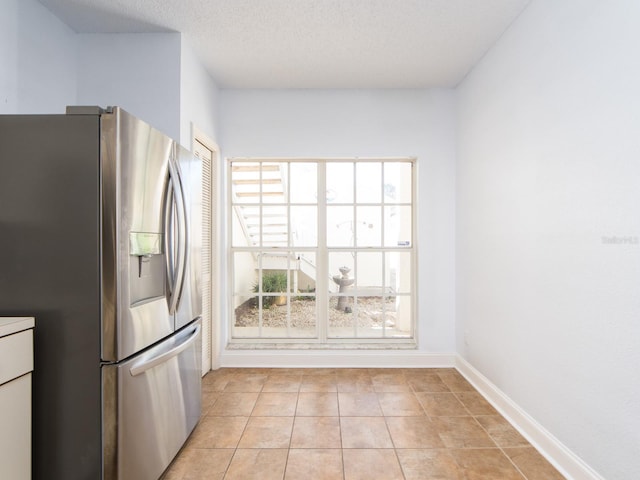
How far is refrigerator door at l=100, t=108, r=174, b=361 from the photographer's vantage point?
1512 mm

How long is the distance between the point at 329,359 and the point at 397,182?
1878 millimetres

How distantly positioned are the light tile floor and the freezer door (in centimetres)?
26

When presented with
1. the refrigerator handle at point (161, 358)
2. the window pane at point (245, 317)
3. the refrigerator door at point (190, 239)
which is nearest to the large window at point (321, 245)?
the window pane at point (245, 317)

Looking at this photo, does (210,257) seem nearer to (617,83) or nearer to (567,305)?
(567,305)

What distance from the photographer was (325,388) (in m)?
3.06

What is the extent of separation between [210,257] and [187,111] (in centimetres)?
135

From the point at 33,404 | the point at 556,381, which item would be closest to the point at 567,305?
the point at 556,381

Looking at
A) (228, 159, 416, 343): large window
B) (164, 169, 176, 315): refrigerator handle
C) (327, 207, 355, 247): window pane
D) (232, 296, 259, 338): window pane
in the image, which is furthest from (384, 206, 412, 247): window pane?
(164, 169, 176, 315): refrigerator handle

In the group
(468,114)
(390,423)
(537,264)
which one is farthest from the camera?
(468,114)

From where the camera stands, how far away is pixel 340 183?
147 inches

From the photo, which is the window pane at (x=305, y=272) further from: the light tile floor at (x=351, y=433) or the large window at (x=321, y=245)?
the light tile floor at (x=351, y=433)

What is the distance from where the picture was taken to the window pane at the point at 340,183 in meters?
3.72

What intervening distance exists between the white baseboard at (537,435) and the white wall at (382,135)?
2.52ft

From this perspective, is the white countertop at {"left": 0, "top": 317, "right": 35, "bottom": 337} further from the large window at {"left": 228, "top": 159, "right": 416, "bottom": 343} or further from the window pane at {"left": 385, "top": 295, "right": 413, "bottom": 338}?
the window pane at {"left": 385, "top": 295, "right": 413, "bottom": 338}
